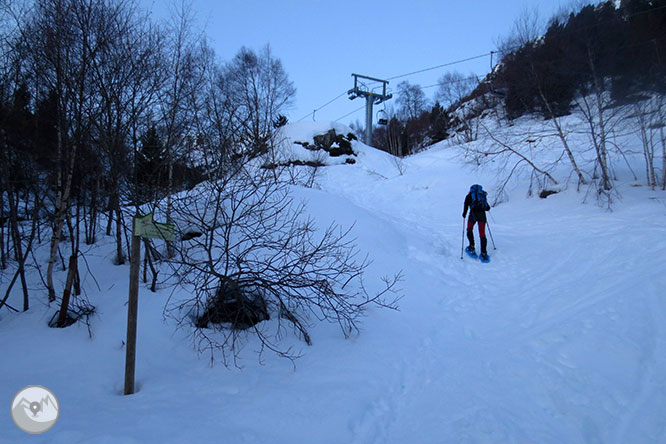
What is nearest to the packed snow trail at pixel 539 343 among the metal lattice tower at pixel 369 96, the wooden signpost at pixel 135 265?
the wooden signpost at pixel 135 265

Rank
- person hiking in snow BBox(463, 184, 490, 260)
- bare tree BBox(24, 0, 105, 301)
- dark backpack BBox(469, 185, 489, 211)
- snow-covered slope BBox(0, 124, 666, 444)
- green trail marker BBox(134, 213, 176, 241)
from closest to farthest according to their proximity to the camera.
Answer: snow-covered slope BBox(0, 124, 666, 444), green trail marker BBox(134, 213, 176, 241), bare tree BBox(24, 0, 105, 301), person hiking in snow BBox(463, 184, 490, 260), dark backpack BBox(469, 185, 489, 211)

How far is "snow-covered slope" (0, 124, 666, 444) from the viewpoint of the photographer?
8.03ft

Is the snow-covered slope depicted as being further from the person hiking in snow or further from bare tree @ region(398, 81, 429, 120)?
bare tree @ region(398, 81, 429, 120)

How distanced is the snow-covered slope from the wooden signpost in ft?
0.95

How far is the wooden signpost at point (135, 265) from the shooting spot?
2689mm

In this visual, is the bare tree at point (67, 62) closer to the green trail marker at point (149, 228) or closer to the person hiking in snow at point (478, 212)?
the green trail marker at point (149, 228)

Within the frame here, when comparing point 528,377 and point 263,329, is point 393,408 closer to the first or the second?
point 528,377

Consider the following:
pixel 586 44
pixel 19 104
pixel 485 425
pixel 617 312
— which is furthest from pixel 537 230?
pixel 19 104

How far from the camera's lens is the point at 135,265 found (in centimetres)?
277

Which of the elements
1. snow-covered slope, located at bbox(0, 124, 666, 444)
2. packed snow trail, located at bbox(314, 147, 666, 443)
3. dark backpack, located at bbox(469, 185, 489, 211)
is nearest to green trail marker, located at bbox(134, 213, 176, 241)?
snow-covered slope, located at bbox(0, 124, 666, 444)

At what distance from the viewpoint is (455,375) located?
10.6 feet

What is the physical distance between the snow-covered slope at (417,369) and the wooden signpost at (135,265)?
29 cm

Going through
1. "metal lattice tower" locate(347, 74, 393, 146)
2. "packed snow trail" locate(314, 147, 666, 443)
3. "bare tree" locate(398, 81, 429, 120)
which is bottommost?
"packed snow trail" locate(314, 147, 666, 443)

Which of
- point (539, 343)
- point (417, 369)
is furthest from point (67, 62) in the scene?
point (539, 343)
